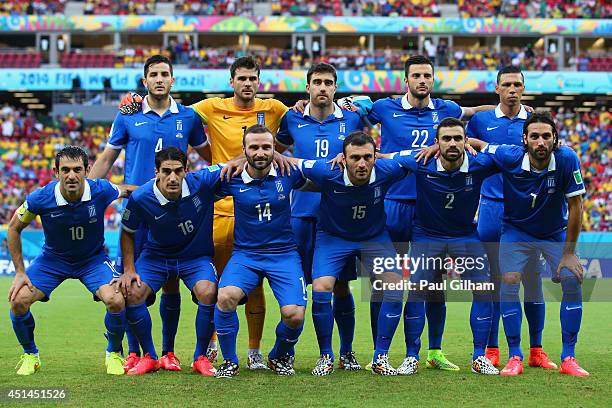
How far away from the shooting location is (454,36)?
39.0 meters

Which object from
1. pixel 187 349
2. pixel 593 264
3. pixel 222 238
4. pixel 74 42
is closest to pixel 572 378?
pixel 222 238

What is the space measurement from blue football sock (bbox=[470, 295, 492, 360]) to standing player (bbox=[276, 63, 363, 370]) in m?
1.04

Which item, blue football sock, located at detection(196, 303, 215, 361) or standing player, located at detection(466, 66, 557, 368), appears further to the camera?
standing player, located at detection(466, 66, 557, 368)

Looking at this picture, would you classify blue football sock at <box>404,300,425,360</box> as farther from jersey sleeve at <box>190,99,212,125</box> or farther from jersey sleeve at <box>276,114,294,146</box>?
jersey sleeve at <box>190,99,212,125</box>

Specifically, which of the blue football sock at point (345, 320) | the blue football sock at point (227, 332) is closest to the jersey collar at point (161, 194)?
the blue football sock at point (227, 332)

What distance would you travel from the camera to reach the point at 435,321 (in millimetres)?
7973

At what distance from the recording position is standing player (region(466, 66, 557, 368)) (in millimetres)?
8000

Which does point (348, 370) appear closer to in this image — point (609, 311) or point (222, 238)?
point (222, 238)

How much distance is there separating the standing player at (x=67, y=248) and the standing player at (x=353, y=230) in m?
1.64

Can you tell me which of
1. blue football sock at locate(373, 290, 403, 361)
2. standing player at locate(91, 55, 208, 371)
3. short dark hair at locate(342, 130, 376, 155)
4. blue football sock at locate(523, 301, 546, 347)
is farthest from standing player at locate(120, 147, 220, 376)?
blue football sock at locate(523, 301, 546, 347)

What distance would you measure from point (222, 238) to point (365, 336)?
325cm

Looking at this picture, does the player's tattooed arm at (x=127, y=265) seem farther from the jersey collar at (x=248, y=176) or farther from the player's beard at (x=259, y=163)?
the player's beard at (x=259, y=163)

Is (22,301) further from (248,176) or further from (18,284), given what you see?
(248,176)

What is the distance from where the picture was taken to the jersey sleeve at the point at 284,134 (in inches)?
325
